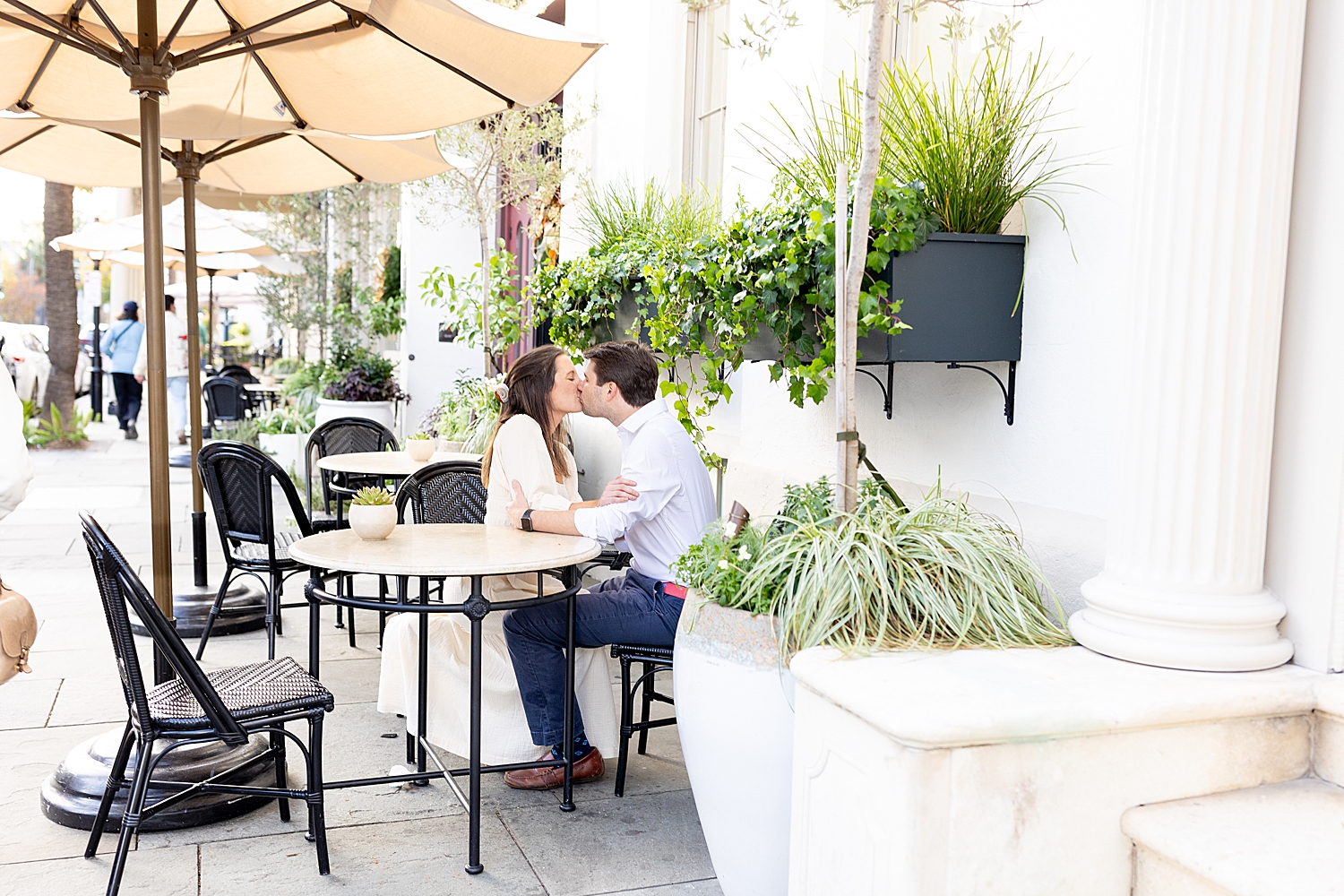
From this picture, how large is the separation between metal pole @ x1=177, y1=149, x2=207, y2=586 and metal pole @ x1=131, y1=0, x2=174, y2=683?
1.54 m

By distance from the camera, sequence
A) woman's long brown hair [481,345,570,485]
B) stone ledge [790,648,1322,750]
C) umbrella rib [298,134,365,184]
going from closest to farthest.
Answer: stone ledge [790,648,1322,750], woman's long brown hair [481,345,570,485], umbrella rib [298,134,365,184]

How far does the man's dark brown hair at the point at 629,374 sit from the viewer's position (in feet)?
12.2

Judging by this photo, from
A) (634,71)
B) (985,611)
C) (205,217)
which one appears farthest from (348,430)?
(205,217)

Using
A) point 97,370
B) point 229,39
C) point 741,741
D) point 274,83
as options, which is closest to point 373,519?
point 741,741

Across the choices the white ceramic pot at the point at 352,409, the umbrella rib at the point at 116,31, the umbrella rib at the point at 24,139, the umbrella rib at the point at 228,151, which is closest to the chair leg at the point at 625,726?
the umbrella rib at the point at 116,31

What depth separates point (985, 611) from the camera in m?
2.48

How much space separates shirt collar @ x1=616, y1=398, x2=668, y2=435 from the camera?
3.60 metres

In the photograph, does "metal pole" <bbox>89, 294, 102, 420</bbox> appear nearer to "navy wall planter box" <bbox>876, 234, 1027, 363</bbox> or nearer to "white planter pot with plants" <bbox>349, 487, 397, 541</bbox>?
"white planter pot with plants" <bbox>349, 487, 397, 541</bbox>

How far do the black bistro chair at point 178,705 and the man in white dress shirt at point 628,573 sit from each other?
2.36 ft

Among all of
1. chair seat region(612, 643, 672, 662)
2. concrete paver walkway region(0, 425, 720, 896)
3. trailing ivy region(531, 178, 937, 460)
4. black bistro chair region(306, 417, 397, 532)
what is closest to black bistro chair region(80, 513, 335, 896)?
concrete paver walkway region(0, 425, 720, 896)

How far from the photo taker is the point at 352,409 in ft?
33.4

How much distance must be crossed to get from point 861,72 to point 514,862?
311 cm

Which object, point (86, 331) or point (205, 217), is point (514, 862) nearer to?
point (205, 217)

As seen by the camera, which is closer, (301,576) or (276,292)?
(301,576)
